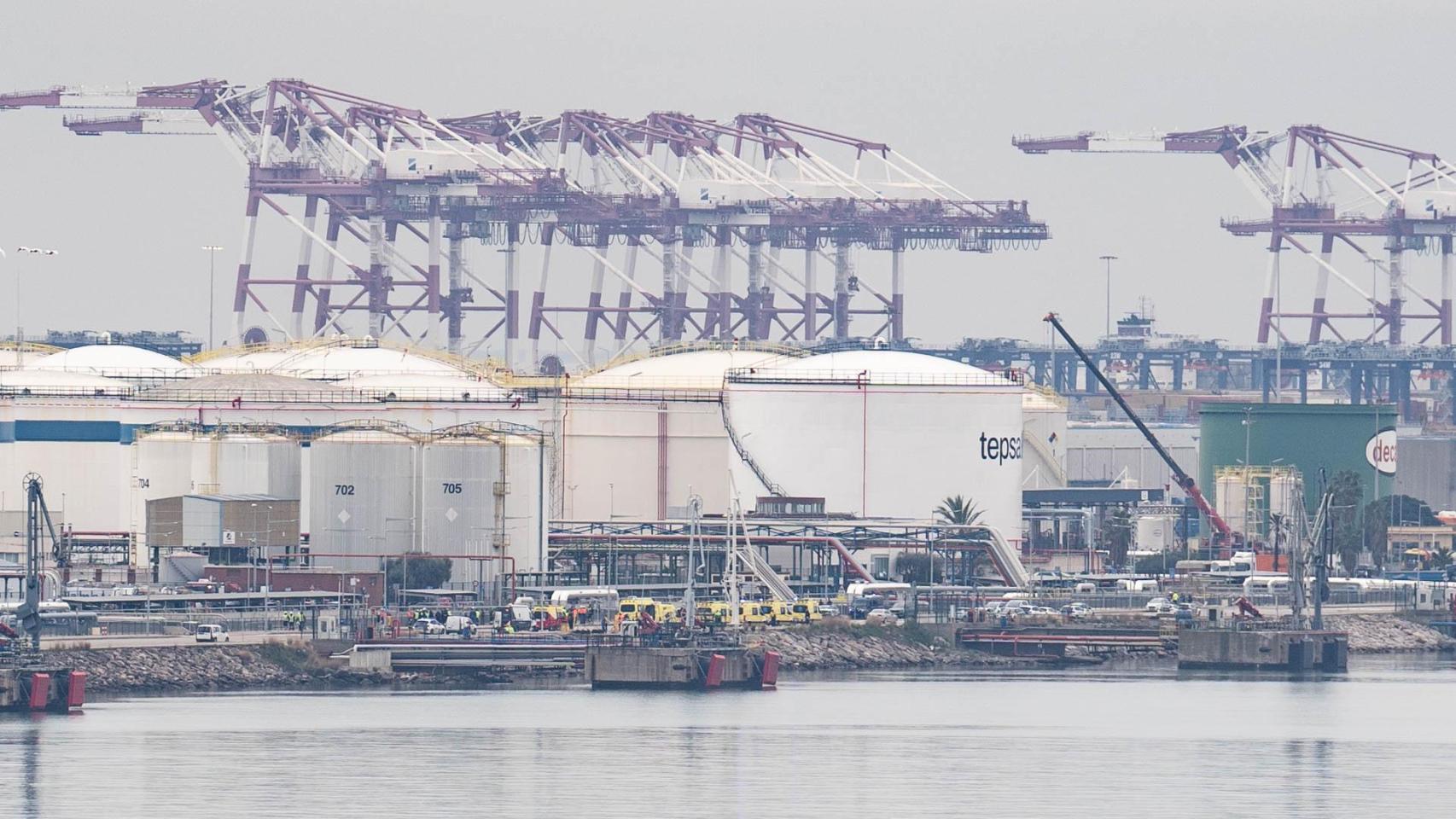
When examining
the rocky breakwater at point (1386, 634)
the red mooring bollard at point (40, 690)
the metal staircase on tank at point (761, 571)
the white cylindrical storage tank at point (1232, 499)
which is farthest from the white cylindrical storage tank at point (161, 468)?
the white cylindrical storage tank at point (1232, 499)

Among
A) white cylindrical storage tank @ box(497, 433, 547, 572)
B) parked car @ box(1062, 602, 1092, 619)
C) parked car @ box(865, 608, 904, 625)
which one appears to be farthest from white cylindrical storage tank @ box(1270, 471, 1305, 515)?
white cylindrical storage tank @ box(497, 433, 547, 572)

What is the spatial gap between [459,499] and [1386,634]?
97.0 feet

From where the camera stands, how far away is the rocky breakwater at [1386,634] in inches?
4380

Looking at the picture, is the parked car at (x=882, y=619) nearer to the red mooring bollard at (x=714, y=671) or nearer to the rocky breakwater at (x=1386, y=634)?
the red mooring bollard at (x=714, y=671)

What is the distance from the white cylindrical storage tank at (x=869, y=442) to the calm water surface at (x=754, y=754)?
90.7 ft

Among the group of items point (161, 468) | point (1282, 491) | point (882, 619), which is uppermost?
point (1282, 491)

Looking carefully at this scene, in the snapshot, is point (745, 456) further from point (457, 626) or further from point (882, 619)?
point (457, 626)

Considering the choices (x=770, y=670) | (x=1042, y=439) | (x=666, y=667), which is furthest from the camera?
(x=1042, y=439)

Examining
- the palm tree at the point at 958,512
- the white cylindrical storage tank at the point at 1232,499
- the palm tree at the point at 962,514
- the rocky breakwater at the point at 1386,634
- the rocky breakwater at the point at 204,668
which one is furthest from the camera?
the white cylindrical storage tank at the point at 1232,499

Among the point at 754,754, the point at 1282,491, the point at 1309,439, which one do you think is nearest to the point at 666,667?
the point at 754,754

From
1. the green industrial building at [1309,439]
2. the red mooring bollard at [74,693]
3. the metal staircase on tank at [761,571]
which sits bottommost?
the red mooring bollard at [74,693]

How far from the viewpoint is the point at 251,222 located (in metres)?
184

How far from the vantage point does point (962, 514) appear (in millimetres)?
119375

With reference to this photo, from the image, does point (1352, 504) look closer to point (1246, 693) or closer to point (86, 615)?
point (1246, 693)
